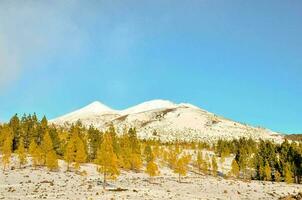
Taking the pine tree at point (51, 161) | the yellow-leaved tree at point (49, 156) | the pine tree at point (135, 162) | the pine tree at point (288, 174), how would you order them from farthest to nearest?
1. the pine tree at point (135, 162)
2. the pine tree at point (288, 174)
3. the yellow-leaved tree at point (49, 156)
4. the pine tree at point (51, 161)

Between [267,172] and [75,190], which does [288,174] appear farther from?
[75,190]

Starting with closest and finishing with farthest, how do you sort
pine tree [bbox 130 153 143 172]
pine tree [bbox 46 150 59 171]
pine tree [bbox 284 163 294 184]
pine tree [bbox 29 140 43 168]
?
1. pine tree [bbox 46 150 59 171]
2. pine tree [bbox 29 140 43 168]
3. pine tree [bbox 284 163 294 184]
4. pine tree [bbox 130 153 143 172]

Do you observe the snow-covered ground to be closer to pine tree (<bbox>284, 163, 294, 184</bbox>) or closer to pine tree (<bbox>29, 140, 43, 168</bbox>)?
pine tree (<bbox>29, 140, 43, 168</bbox>)

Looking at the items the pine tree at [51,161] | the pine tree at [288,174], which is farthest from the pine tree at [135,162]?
the pine tree at [288,174]

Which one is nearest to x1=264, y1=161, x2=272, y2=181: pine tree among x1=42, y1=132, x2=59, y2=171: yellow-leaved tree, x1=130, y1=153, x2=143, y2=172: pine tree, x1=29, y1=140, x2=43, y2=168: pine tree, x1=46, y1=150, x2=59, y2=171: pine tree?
x1=130, y1=153, x2=143, y2=172: pine tree

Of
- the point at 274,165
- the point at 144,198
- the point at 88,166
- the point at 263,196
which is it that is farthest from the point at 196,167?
the point at 144,198

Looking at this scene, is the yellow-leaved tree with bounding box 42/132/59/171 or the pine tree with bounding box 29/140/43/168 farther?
the pine tree with bounding box 29/140/43/168

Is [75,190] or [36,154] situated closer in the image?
[75,190]

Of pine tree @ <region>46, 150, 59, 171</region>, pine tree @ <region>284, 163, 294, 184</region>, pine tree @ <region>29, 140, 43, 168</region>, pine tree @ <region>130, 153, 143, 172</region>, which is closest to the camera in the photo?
pine tree @ <region>46, 150, 59, 171</region>

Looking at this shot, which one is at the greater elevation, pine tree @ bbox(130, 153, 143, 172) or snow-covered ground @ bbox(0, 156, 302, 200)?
pine tree @ bbox(130, 153, 143, 172)

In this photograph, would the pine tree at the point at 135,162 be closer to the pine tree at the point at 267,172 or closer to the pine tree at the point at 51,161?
the pine tree at the point at 51,161

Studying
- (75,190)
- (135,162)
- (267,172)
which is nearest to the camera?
(75,190)

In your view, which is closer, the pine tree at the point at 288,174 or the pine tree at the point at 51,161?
the pine tree at the point at 51,161

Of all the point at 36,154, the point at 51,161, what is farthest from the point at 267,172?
the point at 36,154
